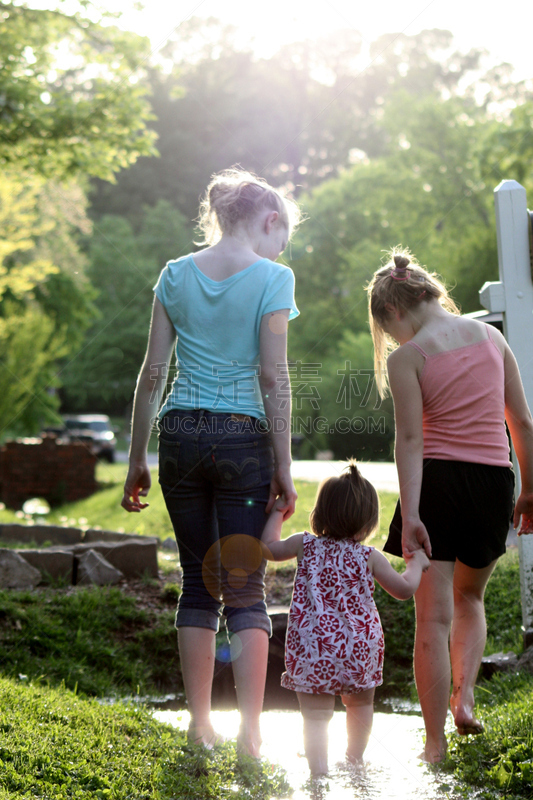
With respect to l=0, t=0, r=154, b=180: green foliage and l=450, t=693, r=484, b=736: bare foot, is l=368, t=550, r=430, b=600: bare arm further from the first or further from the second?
l=0, t=0, r=154, b=180: green foliage

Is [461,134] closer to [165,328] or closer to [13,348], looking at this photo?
[13,348]

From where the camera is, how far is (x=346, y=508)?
2533 millimetres

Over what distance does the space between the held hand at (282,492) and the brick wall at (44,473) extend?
1227 centimetres

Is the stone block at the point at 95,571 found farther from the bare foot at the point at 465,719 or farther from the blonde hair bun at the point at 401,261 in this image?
the blonde hair bun at the point at 401,261

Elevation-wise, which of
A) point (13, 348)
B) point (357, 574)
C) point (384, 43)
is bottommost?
point (357, 574)

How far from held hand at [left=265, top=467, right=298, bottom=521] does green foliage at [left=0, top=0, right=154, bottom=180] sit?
28.6ft

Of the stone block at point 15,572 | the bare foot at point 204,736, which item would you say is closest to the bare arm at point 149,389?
the bare foot at point 204,736

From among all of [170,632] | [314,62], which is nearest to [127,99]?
[170,632]

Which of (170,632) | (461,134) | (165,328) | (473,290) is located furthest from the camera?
(461,134)

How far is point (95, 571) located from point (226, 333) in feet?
9.18

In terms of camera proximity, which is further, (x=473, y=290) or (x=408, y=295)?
(x=473, y=290)

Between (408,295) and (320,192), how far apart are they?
31.6 meters

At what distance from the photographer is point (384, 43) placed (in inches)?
1526

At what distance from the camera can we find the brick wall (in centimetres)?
1418
